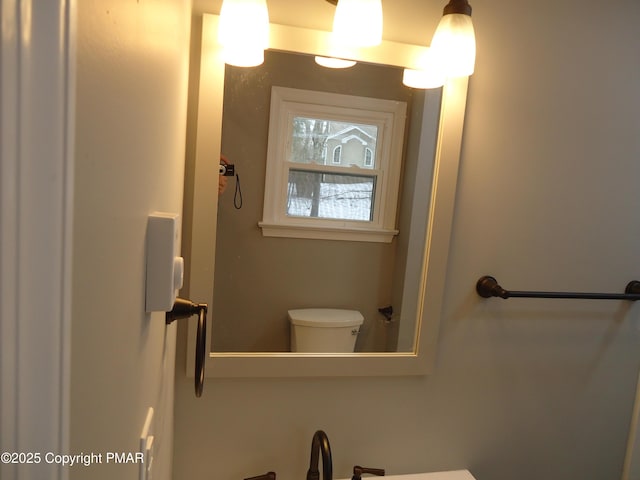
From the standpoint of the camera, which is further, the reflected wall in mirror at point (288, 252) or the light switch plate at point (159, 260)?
the reflected wall in mirror at point (288, 252)

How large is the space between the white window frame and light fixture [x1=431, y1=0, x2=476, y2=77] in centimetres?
15

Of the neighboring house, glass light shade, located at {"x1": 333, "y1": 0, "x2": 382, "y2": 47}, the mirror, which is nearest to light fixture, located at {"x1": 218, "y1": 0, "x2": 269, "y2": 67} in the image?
the mirror

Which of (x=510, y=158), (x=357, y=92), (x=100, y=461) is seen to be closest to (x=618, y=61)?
(x=510, y=158)

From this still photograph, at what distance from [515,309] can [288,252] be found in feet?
2.23

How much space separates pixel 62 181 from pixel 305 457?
45.8 inches

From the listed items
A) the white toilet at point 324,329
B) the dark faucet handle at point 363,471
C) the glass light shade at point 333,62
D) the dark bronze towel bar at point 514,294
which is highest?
the glass light shade at point 333,62

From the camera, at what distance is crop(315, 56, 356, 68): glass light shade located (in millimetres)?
1029

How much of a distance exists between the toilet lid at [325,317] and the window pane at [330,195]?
0.25 m

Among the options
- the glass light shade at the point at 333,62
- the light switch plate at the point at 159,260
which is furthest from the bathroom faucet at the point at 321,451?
the glass light shade at the point at 333,62

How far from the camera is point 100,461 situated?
344 mm

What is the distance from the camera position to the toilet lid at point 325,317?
111 cm

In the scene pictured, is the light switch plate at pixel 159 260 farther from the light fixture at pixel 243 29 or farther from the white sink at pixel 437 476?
the white sink at pixel 437 476

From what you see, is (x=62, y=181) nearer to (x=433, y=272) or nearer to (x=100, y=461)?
(x=100, y=461)

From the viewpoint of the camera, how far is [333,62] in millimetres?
1037
